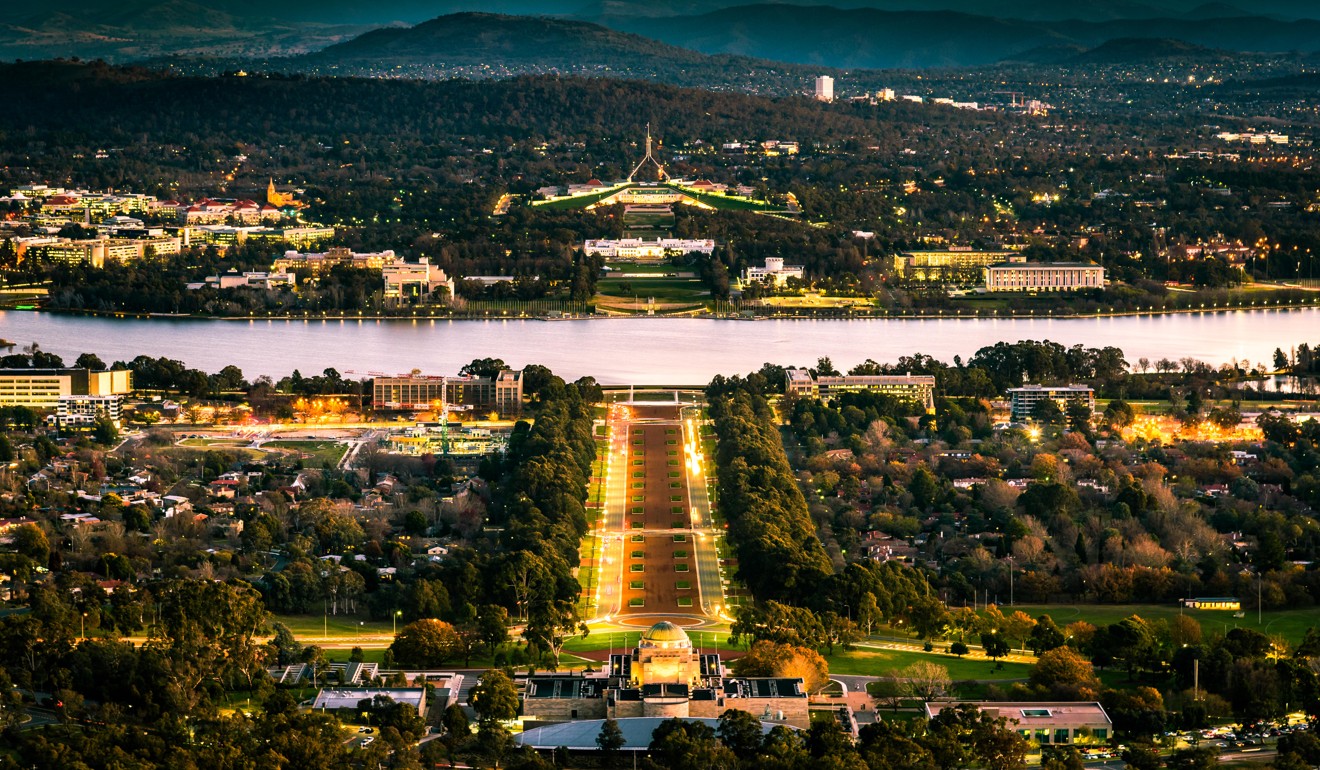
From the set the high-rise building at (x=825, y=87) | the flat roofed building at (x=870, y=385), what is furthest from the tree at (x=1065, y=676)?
the high-rise building at (x=825, y=87)

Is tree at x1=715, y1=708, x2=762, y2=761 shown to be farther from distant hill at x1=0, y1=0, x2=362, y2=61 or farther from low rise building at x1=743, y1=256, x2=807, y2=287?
distant hill at x1=0, y1=0, x2=362, y2=61

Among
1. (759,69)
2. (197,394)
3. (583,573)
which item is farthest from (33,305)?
(759,69)

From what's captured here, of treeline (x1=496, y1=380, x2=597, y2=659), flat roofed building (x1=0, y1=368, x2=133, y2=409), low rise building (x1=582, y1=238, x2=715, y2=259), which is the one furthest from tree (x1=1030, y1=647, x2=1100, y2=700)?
low rise building (x1=582, y1=238, x2=715, y2=259)

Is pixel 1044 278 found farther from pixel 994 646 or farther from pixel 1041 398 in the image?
Result: pixel 994 646

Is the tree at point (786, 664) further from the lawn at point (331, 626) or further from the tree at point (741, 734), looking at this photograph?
the lawn at point (331, 626)

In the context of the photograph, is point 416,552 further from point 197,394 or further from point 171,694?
point 197,394

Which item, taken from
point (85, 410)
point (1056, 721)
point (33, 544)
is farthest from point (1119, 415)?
point (33, 544)
